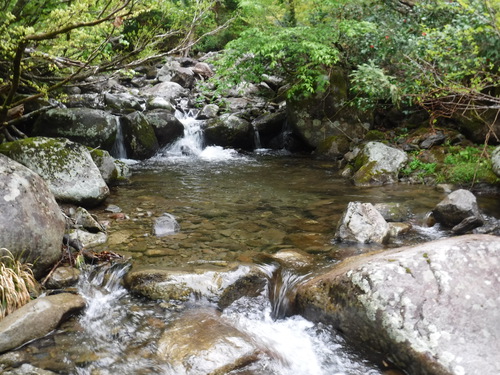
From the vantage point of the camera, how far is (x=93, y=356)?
137 inches

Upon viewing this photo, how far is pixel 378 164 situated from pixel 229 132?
5670mm

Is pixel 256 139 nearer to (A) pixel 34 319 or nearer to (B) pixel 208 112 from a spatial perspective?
(B) pixel 208 112

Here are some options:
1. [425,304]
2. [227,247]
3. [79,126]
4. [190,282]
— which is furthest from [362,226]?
[79,126]

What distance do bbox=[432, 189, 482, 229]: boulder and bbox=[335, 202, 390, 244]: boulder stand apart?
46.3 inches

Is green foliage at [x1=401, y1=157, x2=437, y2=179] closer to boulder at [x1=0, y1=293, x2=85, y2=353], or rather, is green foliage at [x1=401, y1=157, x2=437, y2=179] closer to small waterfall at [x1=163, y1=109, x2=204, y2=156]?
small waterfall at [x1=163, y1=109, x2=204, y2=156]

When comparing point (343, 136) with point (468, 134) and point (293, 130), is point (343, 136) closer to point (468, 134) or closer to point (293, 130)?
point (293, 130)

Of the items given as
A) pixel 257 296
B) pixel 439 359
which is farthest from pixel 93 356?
pixel 439 359

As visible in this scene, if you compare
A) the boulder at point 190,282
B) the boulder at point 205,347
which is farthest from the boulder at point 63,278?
the boulder at point 205,347

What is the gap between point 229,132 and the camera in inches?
530

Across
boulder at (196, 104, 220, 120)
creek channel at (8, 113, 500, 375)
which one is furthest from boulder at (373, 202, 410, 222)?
boulder at (196, 104, 220, 120)

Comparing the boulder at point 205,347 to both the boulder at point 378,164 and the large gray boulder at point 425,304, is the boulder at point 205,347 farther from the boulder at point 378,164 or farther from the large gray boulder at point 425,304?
the boulder at point 378,164

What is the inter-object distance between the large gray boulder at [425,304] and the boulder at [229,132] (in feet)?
32.3

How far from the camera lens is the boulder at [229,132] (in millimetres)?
13477

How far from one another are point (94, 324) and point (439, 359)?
320 cm
